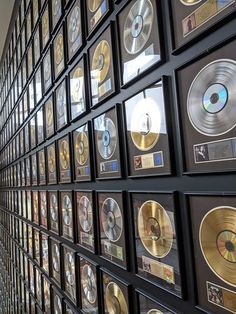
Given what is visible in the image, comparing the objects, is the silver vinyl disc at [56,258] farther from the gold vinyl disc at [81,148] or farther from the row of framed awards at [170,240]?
the gold vinyl disc at [81,148]


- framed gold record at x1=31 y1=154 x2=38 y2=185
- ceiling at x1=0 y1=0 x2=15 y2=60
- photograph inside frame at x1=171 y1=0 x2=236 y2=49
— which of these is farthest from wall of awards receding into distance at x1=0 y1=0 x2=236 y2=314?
ceiling at x1=0 y1=0 x2=15 y2=60

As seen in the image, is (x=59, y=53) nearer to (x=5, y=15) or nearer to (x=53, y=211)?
(x=53, y=211)

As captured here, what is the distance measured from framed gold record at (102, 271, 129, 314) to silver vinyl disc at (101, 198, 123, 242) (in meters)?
0.11

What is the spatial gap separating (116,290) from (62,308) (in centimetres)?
55

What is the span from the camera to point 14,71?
2.54 metres

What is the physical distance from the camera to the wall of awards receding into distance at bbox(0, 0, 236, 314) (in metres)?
0.52

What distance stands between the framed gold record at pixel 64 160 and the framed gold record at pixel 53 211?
13 cm

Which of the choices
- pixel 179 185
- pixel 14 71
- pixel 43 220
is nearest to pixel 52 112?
pixel 43 220

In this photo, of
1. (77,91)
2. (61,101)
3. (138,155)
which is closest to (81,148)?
(77,91)

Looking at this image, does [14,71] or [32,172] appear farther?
[14,71]

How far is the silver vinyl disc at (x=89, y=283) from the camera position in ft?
3.40

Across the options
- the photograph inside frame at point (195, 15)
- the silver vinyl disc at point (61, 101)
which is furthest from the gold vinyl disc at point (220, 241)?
the silver vinyl disc at point (61, 101)

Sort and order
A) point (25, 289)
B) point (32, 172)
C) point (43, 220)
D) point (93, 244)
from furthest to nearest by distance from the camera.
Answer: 1. point (25, 289)
2. point (32, 172)
3. point (43, 220)
4. point (93, 244)

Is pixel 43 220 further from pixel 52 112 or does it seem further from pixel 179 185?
pixel 179 185
